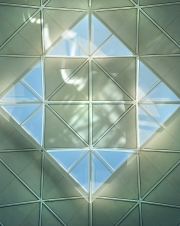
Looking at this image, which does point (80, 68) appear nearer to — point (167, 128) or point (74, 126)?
point (74, 126)

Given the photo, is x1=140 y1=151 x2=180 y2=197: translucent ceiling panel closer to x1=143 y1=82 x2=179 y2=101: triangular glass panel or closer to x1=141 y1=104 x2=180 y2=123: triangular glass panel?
x1=141 y1=104 x2=180 y2=123: triangular glass panel

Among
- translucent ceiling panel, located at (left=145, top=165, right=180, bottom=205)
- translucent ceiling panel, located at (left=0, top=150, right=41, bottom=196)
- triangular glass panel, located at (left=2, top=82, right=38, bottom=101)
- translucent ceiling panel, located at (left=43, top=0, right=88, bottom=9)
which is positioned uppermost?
translucent ceiling panel, located at (left=43, top=0, right=88, bottom=9)

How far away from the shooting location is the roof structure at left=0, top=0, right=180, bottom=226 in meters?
28.7

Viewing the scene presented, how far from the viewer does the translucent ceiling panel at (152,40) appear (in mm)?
28609

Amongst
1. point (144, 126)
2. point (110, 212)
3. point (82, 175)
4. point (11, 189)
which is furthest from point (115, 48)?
point (11, 189)

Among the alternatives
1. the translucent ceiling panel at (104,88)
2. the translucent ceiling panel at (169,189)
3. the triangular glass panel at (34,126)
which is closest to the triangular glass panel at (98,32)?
the translucent ceiling panel at (104,88)

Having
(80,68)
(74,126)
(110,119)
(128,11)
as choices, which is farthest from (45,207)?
(128,11)

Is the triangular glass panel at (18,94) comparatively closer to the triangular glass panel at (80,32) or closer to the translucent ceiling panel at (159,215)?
the triangular glass panel at (80,32)

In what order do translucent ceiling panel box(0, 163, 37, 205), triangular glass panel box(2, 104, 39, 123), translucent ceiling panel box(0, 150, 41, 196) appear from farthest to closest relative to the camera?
triangular glass panel box(2, 104, 39, 123) → translucent ceiling panel box(0, 150, 41, 196) → translucent ceiling panel box(0, 163, 37, 205)

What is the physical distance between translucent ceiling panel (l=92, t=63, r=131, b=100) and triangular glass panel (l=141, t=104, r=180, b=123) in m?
2.24

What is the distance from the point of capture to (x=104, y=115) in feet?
98.7

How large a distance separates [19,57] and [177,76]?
13683mm

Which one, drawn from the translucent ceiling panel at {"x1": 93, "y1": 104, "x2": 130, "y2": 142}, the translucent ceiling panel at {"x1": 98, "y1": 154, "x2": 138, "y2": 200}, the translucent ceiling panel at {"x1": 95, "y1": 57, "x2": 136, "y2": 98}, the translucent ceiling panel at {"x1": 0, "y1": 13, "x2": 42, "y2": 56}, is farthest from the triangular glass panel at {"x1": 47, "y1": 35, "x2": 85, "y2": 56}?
the translucent ceiling panel at {"x1": 98, "y1": 154, "x2": 138, "y2": 200}

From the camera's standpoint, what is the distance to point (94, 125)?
99.1 ft
